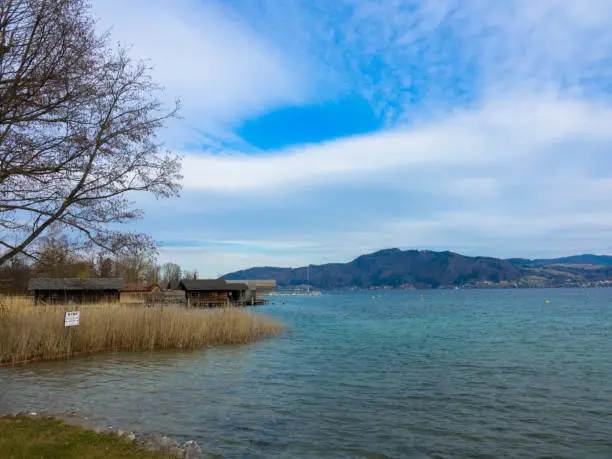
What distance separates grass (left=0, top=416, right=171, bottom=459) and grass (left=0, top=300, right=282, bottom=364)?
7534 mm

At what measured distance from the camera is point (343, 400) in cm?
1424

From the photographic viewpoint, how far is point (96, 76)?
940cm

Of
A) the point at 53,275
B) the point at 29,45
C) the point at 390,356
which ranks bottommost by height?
the point at 390,356

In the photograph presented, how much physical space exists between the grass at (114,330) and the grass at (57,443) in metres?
7.53

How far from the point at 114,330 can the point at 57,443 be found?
55.8ft

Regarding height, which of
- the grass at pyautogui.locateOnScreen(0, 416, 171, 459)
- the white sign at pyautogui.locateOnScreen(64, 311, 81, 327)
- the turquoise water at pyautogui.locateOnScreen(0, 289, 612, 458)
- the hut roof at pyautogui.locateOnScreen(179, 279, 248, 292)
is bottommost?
the turquoise water at pyautogui.locateOnScreen(0, 289, 612, 458)

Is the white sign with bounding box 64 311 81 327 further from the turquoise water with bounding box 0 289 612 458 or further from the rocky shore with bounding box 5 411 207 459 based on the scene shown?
the rocky shore with bounding box 5 411 207 459

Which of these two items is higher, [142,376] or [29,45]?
[29,45]

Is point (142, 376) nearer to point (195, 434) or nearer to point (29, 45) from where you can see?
point (195, 434)

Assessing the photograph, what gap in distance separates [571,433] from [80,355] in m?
19.9

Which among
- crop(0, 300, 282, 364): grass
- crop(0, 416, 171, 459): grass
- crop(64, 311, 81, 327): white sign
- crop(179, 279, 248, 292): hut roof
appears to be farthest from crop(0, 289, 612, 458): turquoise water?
crop(179, 279, 248, 292): hut roof

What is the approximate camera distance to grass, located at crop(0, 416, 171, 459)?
6824mm

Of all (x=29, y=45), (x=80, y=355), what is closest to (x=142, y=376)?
(x=80, y=355)

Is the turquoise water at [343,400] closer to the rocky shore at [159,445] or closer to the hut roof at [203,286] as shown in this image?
the rocky shore at [159,445]
